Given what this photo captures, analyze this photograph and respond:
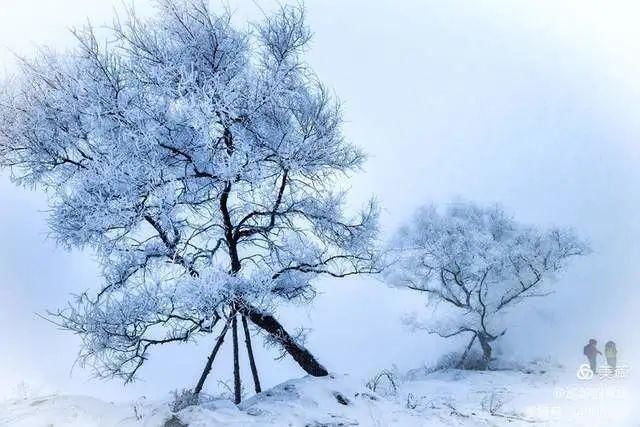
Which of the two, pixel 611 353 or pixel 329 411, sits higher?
pixel 611 353

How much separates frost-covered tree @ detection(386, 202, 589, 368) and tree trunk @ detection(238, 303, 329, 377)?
817cm

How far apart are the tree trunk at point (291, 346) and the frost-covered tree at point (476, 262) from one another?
8172 millimetres

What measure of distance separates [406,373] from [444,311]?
2.51 metres

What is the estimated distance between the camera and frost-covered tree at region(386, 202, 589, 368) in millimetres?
15188

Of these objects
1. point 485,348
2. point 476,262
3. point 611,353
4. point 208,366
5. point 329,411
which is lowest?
point 329,411

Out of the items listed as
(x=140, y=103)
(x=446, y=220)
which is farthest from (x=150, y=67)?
(x=446, y=220)

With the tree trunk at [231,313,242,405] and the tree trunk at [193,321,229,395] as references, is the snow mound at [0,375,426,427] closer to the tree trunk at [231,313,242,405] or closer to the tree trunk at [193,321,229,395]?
the tree trunk at [231,313,242,405]

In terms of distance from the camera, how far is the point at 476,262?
14.7 meters

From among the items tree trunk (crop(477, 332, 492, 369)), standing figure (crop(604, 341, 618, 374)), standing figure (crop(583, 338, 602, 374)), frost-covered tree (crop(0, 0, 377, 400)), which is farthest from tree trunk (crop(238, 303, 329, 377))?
tree trunk (crop(477, 332, 492, 369))

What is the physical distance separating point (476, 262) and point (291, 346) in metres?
8.95

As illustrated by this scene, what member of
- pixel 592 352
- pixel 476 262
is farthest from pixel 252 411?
pixel 476 262

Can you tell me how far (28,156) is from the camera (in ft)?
21.5

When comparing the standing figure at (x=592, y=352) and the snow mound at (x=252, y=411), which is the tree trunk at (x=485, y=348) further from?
the snow mound at (x=252, y=411)

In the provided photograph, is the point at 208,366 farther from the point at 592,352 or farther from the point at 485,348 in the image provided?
the point at 485,348
